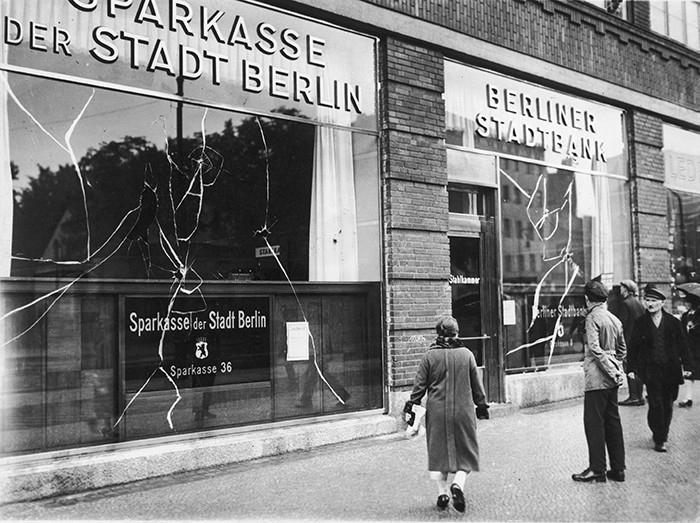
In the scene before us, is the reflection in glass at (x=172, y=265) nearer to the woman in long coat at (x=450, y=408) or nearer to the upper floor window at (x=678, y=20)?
the woman in long coat at (x=450, y=408)

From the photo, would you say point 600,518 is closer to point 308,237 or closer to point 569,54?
point 308,237

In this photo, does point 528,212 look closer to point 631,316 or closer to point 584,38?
point 631,316

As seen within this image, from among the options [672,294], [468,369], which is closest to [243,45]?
[468,369]

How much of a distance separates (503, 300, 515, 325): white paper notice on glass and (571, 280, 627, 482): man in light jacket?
11.3 ft

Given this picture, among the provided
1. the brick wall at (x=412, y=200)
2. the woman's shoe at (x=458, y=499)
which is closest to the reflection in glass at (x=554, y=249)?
the brick wall at (x=412, y=200)

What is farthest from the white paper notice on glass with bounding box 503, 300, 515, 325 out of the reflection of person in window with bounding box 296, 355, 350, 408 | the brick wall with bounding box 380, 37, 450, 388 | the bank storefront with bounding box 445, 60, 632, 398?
the reflection of person in window with bounding box 296, 355, 350, 408

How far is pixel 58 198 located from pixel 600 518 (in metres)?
5.19

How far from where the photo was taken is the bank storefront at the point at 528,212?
962cm

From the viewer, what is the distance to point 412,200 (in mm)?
8641

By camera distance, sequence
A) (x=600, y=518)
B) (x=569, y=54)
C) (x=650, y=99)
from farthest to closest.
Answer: (x=650, y=99)
(x=569, y=54)
(x=600, y=518)

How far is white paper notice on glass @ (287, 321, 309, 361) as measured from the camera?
25.1 ft

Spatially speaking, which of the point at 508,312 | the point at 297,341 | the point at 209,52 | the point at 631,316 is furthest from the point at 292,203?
the point at 631,316

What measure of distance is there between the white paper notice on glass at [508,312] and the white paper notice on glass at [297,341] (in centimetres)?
333

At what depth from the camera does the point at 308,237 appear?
795cm
